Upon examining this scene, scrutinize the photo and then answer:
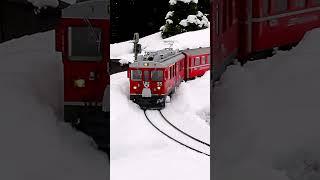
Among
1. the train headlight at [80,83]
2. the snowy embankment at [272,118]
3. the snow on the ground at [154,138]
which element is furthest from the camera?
the snow on the ground at [154,138]

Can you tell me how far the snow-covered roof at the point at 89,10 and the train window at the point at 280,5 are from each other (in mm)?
794

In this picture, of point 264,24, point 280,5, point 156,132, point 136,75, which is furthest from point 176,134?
point 280,5

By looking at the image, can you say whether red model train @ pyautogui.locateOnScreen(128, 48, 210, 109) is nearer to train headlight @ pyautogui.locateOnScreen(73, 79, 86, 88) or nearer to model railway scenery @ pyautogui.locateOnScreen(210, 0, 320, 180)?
→ model railway scenery @ pyautogui.locateOnScreen(210, 0, 320, 180)

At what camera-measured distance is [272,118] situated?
71.1 inches

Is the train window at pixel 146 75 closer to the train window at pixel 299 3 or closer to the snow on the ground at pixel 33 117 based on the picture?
the snow on the ground at pixel 33 117

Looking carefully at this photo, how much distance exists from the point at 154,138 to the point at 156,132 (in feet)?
0.12

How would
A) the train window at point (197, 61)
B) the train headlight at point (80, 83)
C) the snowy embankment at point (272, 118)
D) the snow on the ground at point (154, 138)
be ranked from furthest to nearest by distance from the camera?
the train window at point (197, 61), the snow on the ground at point (154, 138), the train headlight at point (80, 83), the snowy embankment at point (272, 118)

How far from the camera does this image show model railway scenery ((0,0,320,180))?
174 cm

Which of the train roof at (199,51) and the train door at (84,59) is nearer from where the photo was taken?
the train door at (84,59)

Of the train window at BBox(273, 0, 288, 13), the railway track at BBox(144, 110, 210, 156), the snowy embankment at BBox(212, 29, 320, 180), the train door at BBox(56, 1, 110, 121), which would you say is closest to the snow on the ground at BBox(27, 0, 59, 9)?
the train door at BBox(56, 1, 110, 121)

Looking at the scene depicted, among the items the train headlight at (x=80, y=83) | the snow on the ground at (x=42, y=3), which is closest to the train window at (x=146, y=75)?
the train headlight at (x=80, y=83)

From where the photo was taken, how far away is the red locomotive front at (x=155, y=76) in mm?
2021

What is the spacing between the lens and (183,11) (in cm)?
207

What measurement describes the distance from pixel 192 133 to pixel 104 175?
0.52 m
